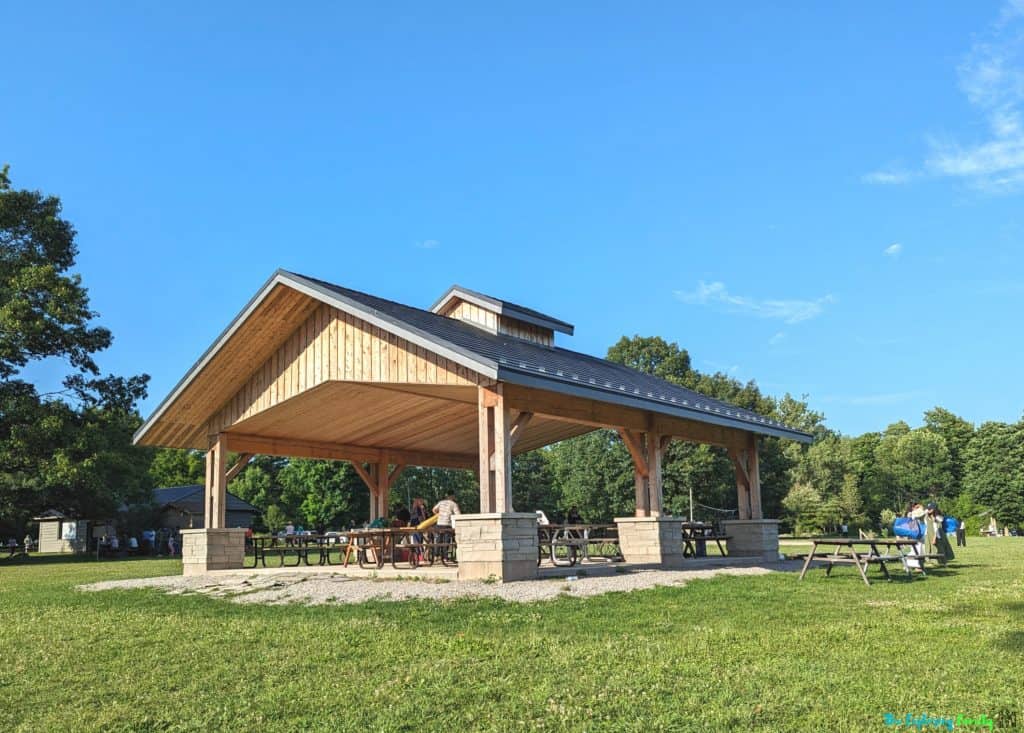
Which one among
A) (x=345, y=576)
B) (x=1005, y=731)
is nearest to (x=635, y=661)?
(x=1005, y=731)

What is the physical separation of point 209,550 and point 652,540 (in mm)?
7891

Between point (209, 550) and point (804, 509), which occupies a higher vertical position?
point (209, 550)

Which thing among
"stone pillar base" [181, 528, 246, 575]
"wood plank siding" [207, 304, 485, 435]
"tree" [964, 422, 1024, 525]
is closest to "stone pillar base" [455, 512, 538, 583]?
"wood plank siding" [207, 304, 485, 435]

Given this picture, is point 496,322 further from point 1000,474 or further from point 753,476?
point 1000,474

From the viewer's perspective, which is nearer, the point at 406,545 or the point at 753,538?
the point at 406,545

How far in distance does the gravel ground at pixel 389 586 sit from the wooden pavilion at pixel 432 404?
31.1 inches

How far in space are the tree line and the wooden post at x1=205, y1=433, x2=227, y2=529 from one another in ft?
42.7

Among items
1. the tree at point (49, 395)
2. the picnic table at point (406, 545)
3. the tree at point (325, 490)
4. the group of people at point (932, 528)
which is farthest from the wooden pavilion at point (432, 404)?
the tree at point (325, 490)

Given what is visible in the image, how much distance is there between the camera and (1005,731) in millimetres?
4035

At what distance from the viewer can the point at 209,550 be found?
14930 mm

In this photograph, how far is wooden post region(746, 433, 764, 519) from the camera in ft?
55.3

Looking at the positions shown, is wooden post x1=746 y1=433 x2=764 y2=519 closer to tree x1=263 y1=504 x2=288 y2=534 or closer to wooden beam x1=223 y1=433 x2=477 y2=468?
→ wooden beam x1=223 y1=433 x2=477 y2=468

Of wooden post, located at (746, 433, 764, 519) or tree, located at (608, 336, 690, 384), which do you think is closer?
wooden post, located at (746, 433, 764, 519)

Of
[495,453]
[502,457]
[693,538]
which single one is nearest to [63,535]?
[693,538]
